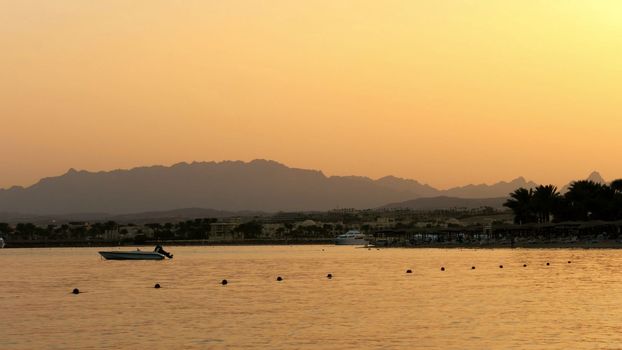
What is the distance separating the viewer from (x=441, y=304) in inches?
2259

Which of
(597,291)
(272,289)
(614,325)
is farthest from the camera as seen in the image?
(272,289)

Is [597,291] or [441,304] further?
[597,291]

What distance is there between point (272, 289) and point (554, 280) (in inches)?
935

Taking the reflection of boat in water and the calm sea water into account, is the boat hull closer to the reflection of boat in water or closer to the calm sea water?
the reflection of boat in water

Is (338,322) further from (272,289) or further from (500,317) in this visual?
(272,289)

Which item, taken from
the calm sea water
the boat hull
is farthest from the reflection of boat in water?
the calm sea water

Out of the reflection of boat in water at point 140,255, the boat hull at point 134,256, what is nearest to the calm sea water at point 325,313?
the boat hull at point 134,256

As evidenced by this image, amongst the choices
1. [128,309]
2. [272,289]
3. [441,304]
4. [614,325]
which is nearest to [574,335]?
[614,325]

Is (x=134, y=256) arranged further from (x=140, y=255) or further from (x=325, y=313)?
(x=325, y=313)

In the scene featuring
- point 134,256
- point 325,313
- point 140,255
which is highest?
point 140,255

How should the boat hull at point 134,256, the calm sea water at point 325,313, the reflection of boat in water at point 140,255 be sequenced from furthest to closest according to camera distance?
the reflection of boat in water at point 140,255 < the boat hull at point 134,256 < the calm sea water at point 325,313

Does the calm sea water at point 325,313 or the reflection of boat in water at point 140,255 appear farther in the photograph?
the reflection of boat in water at point 140,255

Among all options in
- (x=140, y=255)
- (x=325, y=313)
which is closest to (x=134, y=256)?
(x=140, y=255)

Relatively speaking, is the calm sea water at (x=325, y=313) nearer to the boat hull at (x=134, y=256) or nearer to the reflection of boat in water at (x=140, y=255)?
the boat hull at (x=134, y=256)
